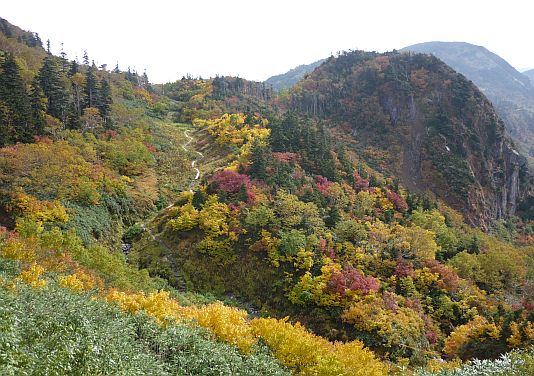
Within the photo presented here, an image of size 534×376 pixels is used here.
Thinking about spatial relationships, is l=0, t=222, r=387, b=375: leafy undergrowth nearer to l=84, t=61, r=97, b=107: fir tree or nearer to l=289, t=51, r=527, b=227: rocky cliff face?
l=84, t=61, r=97, b=107: fir tree

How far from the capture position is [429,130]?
96312 millimetres

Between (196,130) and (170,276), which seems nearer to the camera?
(170,276)

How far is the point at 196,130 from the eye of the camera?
79500mm

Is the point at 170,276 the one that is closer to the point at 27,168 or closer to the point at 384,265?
the point at 27,168

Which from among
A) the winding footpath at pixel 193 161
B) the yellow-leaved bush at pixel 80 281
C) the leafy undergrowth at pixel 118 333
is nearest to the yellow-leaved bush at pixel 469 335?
the leafy undergrowth at pixel 118 333

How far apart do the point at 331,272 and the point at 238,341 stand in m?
13.5

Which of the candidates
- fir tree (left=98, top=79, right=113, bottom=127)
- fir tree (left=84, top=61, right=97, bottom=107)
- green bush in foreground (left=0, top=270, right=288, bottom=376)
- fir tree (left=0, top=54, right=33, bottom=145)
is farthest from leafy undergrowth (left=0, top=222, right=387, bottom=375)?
fir tree (left=84, top=61, right=97, bottom=107)

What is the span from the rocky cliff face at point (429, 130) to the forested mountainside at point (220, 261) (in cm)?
3418

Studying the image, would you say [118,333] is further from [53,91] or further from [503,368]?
[53,91]

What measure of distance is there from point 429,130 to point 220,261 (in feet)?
259

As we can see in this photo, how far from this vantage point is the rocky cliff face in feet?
284

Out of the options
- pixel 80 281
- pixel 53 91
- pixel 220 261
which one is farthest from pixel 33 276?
pixel 53 91

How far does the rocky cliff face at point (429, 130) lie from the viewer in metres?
86.6

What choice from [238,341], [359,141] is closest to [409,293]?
[238,341]
